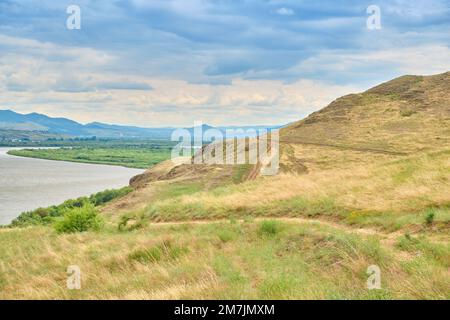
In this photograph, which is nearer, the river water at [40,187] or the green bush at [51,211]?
the green bush at [51,211]

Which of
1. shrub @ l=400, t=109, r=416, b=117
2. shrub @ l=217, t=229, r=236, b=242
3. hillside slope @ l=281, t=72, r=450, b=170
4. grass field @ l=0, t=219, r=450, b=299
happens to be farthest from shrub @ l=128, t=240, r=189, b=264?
shrub @ l=400, t=109, r=416, b=117

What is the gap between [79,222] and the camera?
1900cm

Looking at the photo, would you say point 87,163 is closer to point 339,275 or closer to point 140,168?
point 140,168

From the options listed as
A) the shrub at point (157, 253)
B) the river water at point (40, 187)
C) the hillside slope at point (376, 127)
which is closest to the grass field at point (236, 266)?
the shrub at point (157, 253)

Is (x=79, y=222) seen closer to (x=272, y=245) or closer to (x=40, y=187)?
(x=272, y=245)

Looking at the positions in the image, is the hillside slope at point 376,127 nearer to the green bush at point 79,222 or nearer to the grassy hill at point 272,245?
the grassy hill at point 272,245

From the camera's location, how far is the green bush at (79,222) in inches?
738

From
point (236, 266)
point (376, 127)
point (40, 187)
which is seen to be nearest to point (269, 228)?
point (236, 266)

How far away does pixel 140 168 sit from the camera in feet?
525

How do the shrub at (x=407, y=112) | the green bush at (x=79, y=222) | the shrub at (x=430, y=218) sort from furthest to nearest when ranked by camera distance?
1. the shrub at (x=407, y=112)
2. the green bush at (x=79, y=222)
3. the shrub at (x=430, y=218)

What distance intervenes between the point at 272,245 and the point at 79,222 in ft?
31.1

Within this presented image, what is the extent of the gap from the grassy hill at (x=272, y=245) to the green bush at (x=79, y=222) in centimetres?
45

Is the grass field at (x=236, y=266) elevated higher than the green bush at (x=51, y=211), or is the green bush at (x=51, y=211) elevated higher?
the grass field at (x=236, y=266)
